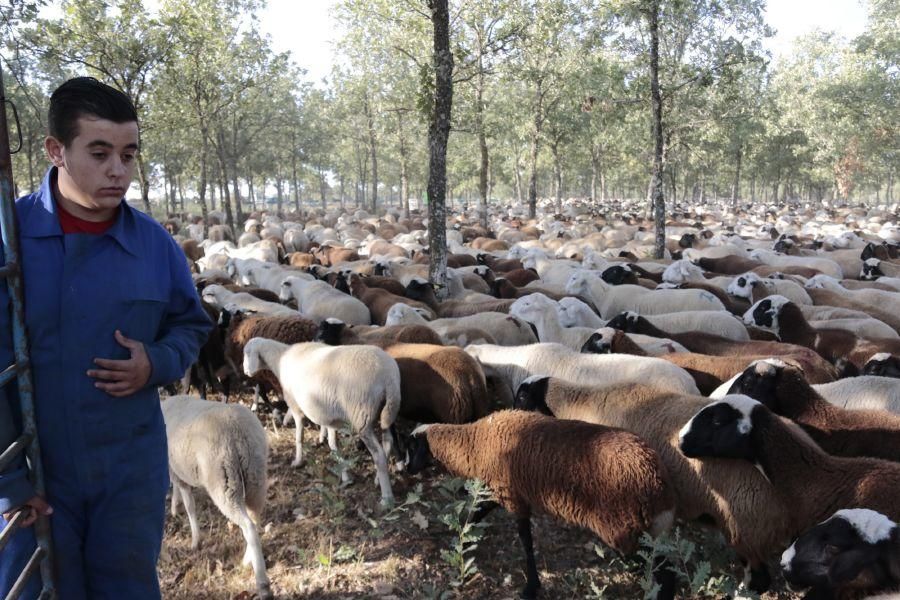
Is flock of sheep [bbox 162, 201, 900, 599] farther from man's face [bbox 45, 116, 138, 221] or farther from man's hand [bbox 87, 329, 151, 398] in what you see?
man's face [bbox 45, 116, 138, 221]

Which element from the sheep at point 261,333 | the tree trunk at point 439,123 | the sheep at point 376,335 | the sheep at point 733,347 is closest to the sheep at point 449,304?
the tree trunk at point 439,123

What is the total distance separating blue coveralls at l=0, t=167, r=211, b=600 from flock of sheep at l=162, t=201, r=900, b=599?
6.04ft

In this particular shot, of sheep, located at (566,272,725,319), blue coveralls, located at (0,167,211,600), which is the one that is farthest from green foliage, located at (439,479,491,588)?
sheep, located at (566,272,725,319)

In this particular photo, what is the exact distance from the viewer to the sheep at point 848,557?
2.85 meters

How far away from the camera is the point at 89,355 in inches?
81.7

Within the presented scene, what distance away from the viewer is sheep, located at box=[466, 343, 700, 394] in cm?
544

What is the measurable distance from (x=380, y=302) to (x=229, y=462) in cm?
558

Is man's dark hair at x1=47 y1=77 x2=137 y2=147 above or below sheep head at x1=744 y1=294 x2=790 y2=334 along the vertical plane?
above

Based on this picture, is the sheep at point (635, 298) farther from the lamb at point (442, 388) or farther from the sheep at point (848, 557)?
the sheep at point (848, 557)

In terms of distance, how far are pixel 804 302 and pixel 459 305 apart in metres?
5.74

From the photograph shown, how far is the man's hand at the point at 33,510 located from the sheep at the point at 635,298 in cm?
873

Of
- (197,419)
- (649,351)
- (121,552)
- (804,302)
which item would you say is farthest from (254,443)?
(804,302)

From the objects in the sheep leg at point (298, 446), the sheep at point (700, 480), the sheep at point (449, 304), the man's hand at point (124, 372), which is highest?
the man's hand at point (124, 372)

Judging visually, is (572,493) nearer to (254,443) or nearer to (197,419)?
(254,443)
